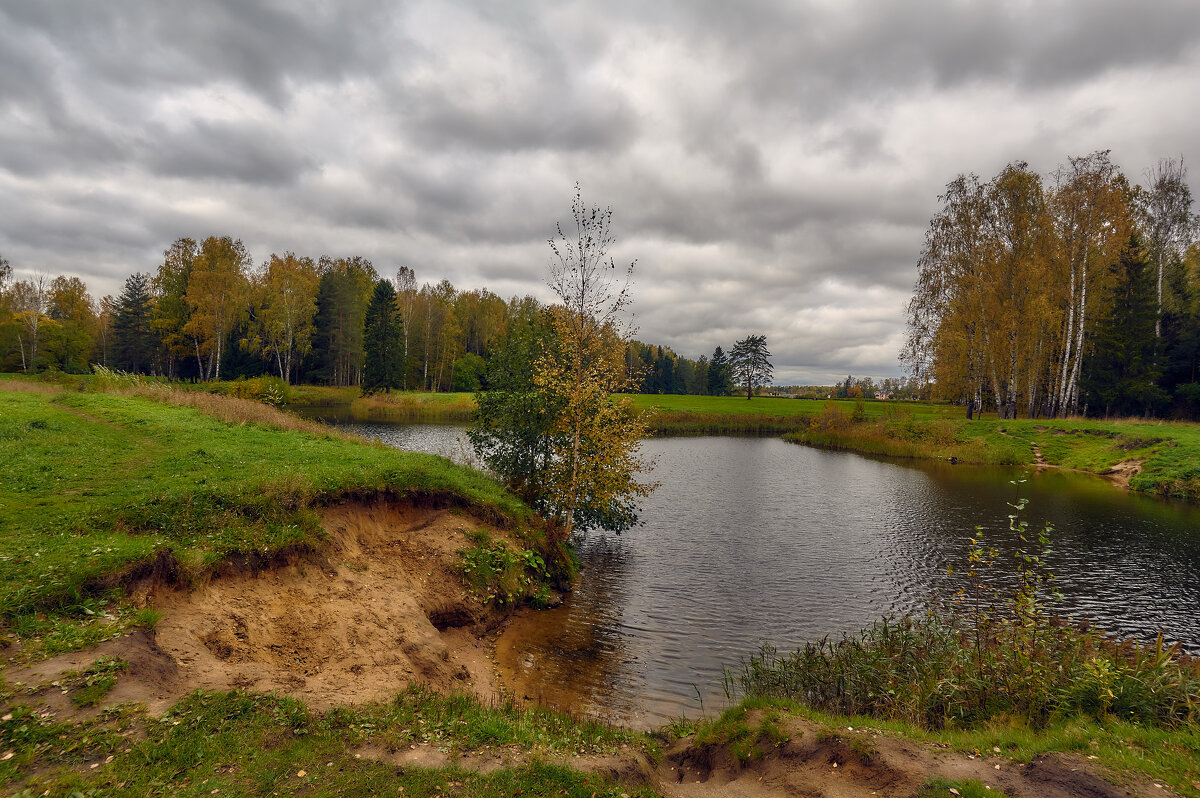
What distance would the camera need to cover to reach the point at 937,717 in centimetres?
800

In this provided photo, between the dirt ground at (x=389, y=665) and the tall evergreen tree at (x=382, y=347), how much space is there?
5698 centimetres

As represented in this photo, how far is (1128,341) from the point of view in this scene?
138ft

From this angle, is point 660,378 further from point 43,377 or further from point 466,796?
point 466,796

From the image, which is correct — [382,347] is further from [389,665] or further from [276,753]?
[276,753]

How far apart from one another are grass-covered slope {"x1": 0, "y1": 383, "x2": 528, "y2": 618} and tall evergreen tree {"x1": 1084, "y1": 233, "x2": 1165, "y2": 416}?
51.3 metres

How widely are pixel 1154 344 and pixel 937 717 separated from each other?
53.0m

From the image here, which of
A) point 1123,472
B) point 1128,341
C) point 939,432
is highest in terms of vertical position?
point 1128,341

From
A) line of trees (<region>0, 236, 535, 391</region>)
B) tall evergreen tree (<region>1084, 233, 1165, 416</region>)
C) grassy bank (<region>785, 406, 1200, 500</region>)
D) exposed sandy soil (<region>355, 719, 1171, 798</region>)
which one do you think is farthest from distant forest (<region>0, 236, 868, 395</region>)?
exposed sandy soil (<region>355, 719, 1171, 798</region>)

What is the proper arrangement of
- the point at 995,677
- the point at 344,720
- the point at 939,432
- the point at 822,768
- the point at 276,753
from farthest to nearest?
the point at 939,432 < the point at 995,677 < the point at 822,768 < the point at 344,720 < the point at 276,753

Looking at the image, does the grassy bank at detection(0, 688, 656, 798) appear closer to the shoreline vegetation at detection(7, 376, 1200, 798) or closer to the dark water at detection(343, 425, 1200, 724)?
the shoreline vegetation at detection(7, 376, 1200, 798)

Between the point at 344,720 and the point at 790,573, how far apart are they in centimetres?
1351

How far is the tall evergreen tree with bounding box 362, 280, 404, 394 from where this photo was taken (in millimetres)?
64812

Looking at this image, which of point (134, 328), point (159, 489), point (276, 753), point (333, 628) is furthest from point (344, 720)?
point (134, 328)

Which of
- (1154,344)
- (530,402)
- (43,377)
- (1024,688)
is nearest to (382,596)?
(530,402)
